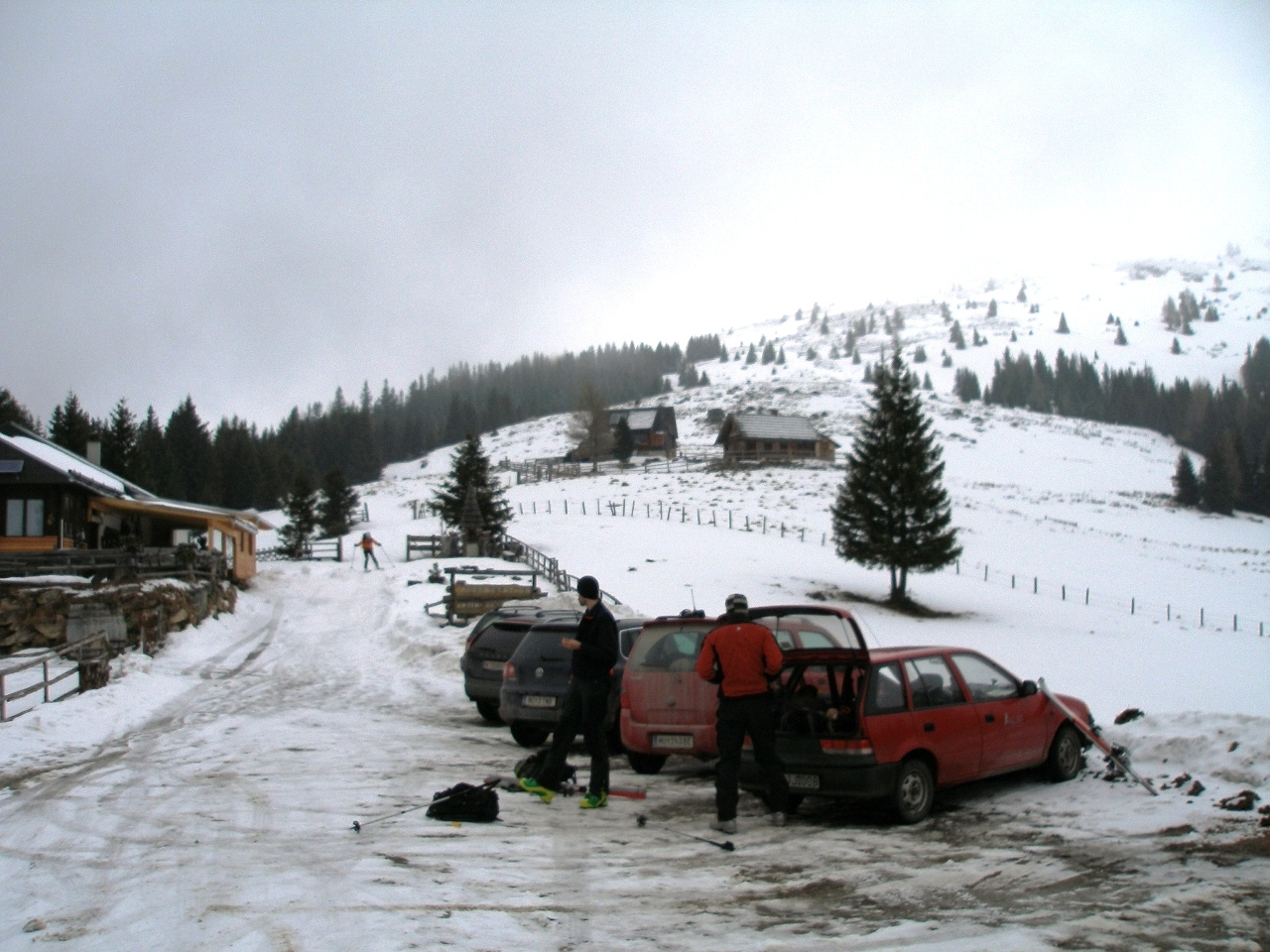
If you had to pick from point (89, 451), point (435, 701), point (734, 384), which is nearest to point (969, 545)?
point (435, 701)

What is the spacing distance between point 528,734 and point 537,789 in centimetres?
379

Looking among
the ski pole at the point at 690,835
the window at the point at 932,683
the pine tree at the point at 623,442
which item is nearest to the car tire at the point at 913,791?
the window at the point at 932,683

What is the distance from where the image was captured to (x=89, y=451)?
149 feet

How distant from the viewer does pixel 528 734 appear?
1234 centimetres

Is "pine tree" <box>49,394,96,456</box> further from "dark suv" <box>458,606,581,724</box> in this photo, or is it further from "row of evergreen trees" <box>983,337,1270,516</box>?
"row of evergreen trees" <box>983,337,1270,516</box>

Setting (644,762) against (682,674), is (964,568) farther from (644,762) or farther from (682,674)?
(682,674)

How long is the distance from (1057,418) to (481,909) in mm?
167983

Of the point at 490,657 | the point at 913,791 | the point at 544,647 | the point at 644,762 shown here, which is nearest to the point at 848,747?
the point at 913,791

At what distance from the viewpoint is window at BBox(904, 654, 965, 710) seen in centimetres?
810

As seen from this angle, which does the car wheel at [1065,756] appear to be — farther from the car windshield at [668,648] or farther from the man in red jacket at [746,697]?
the car windshield at [668,648]

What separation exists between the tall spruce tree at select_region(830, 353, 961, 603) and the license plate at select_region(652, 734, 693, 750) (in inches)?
1153

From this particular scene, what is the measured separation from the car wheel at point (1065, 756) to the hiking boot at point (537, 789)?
4744 mm

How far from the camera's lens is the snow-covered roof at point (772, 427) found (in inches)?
3812

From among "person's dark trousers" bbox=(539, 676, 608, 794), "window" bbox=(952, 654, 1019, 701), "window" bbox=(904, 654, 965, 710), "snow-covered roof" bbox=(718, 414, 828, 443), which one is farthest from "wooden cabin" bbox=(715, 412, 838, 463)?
"person's dark trousers" bbox=(539, 676, 608, 794)
